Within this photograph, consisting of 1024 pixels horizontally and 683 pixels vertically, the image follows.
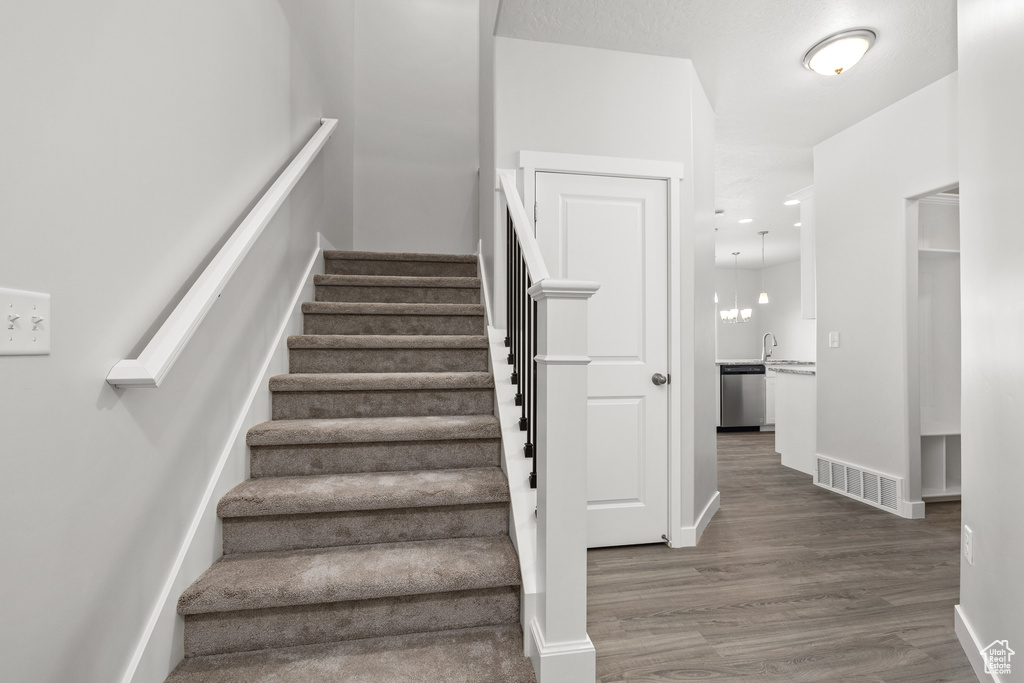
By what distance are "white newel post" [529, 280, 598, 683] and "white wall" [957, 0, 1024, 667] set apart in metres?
1.25

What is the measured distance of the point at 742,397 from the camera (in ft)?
22.5

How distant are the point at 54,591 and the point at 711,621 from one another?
208cm

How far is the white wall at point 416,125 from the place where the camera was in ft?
14.4

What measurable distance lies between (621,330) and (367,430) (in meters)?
1.48

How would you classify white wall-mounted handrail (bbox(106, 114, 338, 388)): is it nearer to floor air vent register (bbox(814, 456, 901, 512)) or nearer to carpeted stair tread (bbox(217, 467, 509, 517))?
carpeted stair tread (bbox(217, 467, 509, 517))

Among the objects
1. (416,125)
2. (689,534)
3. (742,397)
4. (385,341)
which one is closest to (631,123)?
(385,341)

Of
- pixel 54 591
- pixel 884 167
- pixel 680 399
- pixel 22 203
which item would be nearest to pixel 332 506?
pixel 54 591

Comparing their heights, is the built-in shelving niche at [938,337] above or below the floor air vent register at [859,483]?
above

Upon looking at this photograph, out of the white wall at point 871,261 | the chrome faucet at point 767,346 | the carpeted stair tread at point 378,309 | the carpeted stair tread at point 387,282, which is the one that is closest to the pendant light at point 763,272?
the chrome faucet at point 767,346

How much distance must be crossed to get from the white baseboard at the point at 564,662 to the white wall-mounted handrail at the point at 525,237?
106 cm

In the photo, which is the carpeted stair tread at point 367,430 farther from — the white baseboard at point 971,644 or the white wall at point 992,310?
the white baseboard at point 971,644

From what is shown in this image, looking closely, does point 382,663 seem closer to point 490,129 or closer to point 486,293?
point 486,293

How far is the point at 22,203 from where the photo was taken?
94 centimetres

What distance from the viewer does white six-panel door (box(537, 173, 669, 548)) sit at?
2684 millimetres
